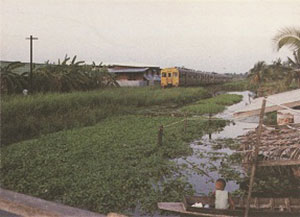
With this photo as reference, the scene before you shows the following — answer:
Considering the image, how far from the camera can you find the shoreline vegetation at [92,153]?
15.2 ft

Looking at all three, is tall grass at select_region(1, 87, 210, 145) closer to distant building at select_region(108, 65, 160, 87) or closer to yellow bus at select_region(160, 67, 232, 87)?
distant building at select_region(108, 65, 160, 87)

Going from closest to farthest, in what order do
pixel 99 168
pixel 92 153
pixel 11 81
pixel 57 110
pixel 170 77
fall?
pixel 99 168 → pixel 92 153 → pixel 57 110 → pixel 11 81 → pixel 170 77

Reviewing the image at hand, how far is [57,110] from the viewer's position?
1071 centimetres

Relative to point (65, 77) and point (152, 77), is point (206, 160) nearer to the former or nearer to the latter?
point (65, 77)

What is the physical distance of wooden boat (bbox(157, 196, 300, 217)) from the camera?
347 centimetres

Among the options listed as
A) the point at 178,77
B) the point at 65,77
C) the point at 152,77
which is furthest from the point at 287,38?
the point at 178,77

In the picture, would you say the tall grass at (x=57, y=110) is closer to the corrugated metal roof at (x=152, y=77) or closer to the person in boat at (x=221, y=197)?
the corrugated metal roof at (x=152, y=77)

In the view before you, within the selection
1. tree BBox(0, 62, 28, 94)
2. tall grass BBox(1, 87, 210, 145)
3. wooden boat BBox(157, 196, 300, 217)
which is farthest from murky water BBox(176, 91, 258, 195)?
tree BBox(0, 62, 28, 94)

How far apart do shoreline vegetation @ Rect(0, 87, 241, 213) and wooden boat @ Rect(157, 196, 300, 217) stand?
24.6 inches

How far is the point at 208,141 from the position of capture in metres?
8.84

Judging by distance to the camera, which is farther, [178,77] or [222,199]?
[178,77]

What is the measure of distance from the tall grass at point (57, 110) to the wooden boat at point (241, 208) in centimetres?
601

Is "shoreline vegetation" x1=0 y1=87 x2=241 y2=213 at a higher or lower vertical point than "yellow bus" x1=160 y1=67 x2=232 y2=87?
lower

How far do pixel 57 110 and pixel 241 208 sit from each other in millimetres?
8350
